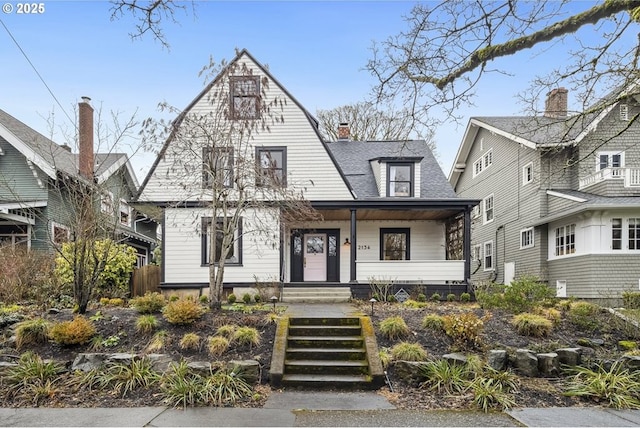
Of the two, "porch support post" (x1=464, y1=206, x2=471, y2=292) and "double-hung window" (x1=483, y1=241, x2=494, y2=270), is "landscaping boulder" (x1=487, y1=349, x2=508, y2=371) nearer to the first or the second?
"porch support post" (x1=464, y1=206, x2=471, y2=292)

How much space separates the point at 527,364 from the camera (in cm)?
666

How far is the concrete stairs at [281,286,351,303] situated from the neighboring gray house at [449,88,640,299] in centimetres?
678

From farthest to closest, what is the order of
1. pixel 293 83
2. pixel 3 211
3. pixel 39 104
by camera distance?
pixel 293 83, pixel 3 211, pixel 39 104

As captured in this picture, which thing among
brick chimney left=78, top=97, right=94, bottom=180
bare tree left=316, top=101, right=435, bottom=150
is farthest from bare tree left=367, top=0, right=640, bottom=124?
bare tree left=316, top=101, right=435, bottom=150

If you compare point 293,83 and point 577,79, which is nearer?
point 577,79

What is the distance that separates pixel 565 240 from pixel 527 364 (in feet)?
35.4

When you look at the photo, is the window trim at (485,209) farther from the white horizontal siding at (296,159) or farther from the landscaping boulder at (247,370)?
the landscaping boulder at (247,370)

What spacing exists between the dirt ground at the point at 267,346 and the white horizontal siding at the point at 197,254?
4254 mm

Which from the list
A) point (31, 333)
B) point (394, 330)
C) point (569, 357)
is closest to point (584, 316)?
point (569, 357)

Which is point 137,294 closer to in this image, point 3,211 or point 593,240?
point 3,211

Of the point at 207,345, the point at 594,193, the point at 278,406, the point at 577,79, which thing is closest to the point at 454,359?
the point at 278,406

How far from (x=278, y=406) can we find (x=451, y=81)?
5.64 meters

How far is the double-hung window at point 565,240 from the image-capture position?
15.3m

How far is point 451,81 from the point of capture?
6.86m
